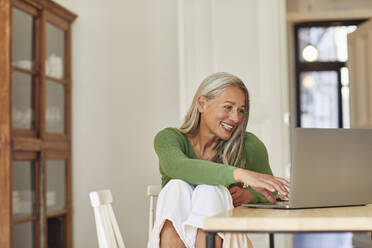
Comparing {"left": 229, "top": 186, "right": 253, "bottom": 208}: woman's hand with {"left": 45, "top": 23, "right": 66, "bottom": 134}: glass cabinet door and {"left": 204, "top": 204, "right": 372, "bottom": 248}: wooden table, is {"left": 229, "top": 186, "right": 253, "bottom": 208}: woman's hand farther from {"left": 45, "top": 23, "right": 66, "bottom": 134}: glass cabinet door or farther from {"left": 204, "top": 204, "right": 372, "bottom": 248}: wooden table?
{"left": 45, "top": 23, "right": 66, "bottom": 134}: glass cabinet door

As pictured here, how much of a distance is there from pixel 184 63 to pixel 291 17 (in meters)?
1.89

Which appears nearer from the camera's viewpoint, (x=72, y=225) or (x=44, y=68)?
(x=44, y=68)

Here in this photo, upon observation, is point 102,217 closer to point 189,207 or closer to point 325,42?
point 189,207

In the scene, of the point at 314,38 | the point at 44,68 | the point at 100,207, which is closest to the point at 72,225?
the point at 44,68

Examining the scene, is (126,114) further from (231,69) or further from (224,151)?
(224,151)

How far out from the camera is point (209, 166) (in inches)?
65.7

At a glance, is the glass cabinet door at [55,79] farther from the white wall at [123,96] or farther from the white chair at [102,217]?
the white chair at [102,217]

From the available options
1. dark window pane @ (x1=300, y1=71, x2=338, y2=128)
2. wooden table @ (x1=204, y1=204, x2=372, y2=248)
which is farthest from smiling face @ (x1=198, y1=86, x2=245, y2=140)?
dark window pane @ (x1=300, y1=71, x2=338, y2=128)

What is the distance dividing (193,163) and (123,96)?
299 centimetres

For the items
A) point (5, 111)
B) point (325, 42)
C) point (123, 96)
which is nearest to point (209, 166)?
point (5, 111)

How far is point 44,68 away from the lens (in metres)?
3.94

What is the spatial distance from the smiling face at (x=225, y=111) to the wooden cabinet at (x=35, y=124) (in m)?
1.73

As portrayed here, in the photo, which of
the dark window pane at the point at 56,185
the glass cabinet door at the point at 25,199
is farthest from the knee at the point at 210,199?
the dark window pane at the point at 56,185

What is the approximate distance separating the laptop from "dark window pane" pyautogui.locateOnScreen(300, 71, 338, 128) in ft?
25.3
